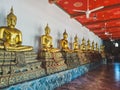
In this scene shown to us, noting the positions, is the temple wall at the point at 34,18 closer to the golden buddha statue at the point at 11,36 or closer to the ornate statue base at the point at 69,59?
the golden buddha statue at the point at 11,36

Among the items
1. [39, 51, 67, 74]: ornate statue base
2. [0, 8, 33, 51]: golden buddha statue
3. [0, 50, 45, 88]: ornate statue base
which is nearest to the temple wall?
[0, 8, 33, 51]: golden buddha statue

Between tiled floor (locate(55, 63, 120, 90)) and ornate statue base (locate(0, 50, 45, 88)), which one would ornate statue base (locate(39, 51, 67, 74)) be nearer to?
ornate statue base (locate(0, 50, 45, 88))

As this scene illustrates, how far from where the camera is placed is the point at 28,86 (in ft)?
8.59

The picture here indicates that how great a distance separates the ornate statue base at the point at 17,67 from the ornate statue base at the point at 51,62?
1.13ft

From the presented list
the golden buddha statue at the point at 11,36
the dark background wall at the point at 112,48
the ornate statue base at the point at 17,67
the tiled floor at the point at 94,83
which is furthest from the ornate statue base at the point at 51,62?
the dark background wall at the point at 112,48

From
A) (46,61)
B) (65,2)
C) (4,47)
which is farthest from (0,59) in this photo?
(65,2)

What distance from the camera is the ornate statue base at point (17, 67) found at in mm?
2321

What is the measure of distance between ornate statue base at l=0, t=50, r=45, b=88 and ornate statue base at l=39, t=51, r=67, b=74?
343 millimetres

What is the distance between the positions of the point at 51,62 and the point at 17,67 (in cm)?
120

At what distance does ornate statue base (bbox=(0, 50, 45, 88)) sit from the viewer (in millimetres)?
2321

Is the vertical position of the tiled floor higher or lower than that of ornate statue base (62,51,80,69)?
lower

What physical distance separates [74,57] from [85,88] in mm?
1852

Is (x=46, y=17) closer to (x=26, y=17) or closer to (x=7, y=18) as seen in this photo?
(x=26, y=17)

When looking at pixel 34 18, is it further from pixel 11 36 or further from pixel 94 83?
pixel 94 83
